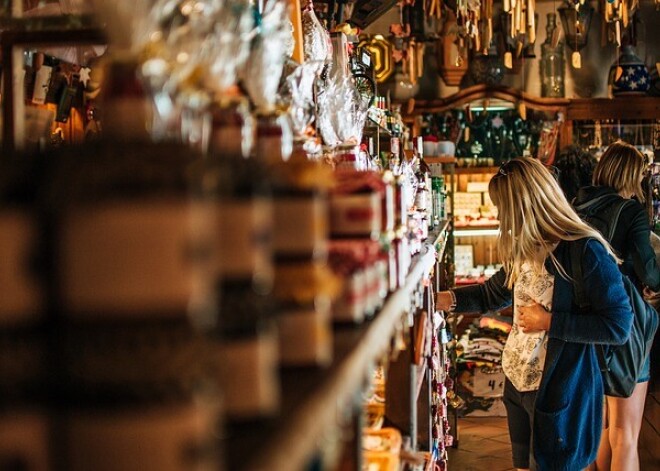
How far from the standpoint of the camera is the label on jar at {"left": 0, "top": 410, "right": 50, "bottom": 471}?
623 mm

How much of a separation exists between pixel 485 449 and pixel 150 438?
5760mm

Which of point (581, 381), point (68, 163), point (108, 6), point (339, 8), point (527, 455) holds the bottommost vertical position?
point (527, 455)

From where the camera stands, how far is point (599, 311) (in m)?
3.06

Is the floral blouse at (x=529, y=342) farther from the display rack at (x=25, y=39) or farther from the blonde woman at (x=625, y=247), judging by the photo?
the display rack at (x=25, y=39)

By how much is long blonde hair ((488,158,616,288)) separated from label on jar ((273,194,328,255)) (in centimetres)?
233

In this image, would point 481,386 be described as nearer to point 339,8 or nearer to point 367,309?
point 339,8

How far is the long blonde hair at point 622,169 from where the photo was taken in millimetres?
4625

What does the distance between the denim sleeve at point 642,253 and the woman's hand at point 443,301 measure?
133cm

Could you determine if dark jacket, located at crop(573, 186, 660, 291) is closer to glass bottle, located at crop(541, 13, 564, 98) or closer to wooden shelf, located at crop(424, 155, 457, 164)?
wooden shelf, located at crop(424, 155, 457, 164)

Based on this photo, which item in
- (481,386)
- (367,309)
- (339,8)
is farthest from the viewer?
(481,386)

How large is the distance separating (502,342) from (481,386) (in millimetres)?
368

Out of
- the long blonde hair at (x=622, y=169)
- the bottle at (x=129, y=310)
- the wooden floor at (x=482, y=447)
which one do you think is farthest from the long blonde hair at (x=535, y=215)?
the wooden floor at (x=482, y=447)

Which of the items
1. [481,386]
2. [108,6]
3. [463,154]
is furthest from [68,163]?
[463,154]

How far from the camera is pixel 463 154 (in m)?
8.09
